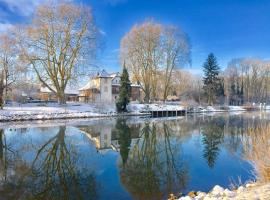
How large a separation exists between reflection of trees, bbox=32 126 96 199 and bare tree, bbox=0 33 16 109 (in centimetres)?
2367

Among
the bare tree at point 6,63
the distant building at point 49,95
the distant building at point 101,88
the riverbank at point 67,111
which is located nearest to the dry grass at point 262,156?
the riverbank at point 67,111

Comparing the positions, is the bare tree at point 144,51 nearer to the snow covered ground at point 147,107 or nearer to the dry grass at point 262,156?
the snow covered ground at point 147,107

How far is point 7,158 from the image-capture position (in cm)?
1282

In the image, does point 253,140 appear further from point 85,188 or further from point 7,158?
point 7,158

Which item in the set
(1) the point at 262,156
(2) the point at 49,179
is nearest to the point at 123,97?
(2) the point at 49,179

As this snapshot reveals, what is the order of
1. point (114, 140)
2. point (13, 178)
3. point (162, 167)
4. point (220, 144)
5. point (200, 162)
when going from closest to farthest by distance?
point (13, 178) < point (162, 167) < point (200, 162) < point (220, 144) < point (114, 140)

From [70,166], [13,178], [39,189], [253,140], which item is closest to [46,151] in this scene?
[70,166]

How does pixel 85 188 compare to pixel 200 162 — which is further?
pixel 200 162

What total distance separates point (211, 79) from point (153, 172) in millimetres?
51307

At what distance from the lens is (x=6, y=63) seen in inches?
1468

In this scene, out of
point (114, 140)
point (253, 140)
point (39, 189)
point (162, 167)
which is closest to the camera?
point (253, 140)

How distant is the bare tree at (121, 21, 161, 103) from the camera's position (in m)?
46.1

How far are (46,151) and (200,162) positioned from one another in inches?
307

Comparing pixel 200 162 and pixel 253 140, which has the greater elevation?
pixel 253 140
